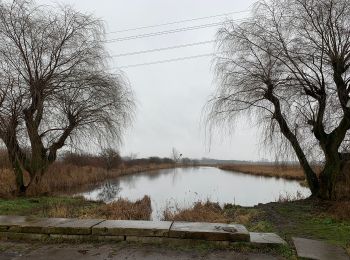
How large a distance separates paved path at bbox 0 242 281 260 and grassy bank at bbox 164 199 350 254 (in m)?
1.56

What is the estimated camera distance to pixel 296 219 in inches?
383

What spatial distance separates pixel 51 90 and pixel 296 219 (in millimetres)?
9545

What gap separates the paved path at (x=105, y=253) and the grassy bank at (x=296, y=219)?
5.13 ft

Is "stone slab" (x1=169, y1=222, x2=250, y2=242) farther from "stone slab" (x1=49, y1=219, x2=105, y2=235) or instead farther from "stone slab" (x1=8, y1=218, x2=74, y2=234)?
"stone slab" (x1=8, y1=218, x2=74, y2=234)

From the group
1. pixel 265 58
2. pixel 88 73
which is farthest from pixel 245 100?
pixel 88 73

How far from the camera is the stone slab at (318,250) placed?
5.57 metres

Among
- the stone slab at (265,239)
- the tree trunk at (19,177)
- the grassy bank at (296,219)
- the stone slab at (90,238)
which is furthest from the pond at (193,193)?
the stone slab at (265,239)

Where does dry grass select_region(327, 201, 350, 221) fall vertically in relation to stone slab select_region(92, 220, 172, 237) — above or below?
below

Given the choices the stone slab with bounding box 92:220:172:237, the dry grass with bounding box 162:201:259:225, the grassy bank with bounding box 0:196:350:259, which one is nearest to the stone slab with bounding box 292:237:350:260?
the grassy bank with bounding box 0:196:350:259

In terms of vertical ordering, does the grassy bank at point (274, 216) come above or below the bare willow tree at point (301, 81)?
below

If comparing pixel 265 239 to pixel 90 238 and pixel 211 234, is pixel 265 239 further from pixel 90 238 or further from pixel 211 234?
pixel 90 238

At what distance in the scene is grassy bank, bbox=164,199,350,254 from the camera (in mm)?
7645

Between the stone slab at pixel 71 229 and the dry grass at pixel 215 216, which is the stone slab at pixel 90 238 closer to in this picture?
the stone slab at pixel 71 229

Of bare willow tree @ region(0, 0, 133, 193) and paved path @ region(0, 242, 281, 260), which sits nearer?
paved path @ region(0, 242, 281, 260)
